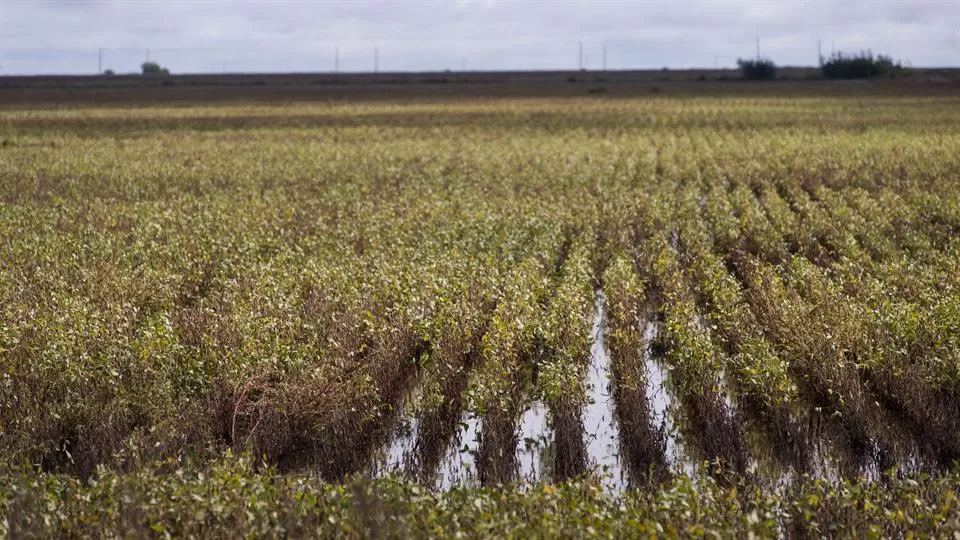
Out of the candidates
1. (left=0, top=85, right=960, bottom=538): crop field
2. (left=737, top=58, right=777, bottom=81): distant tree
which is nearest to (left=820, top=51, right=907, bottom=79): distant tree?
(left=737, top=58, right=777, bottom=81): distant tree

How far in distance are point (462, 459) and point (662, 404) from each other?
2.29 metres

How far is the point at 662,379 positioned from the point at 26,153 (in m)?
28.3

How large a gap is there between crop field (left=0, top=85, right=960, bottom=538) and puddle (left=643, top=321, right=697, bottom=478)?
4cm

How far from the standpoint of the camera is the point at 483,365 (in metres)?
10.5

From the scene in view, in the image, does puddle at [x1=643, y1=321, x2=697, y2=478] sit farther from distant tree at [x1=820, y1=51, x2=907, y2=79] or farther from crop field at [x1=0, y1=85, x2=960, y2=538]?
distant tree at [x1=820, y1=51, x2=907, y2=79]

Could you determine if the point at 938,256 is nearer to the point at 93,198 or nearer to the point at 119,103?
the point at 93,198

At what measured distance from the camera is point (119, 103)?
72.2 m

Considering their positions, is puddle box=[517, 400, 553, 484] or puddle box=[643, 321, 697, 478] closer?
puddle box=[517, 400, 553, 484]

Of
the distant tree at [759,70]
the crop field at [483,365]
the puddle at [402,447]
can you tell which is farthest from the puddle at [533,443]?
the distant tree at [759,70]

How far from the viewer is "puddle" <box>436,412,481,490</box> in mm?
8016

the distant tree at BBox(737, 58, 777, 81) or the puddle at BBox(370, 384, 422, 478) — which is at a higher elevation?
the distant tree at BBox(737, 58, 777, 81)

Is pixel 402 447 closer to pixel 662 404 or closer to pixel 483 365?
pixel 483 365

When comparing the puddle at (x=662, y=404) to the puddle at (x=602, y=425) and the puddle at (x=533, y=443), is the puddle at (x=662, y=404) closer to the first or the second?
the puddle at (x=602, y=425)

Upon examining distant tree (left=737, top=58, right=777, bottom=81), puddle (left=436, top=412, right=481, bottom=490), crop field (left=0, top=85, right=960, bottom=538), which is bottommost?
puddle (left=436, top=412, right=481, bottom=490)
